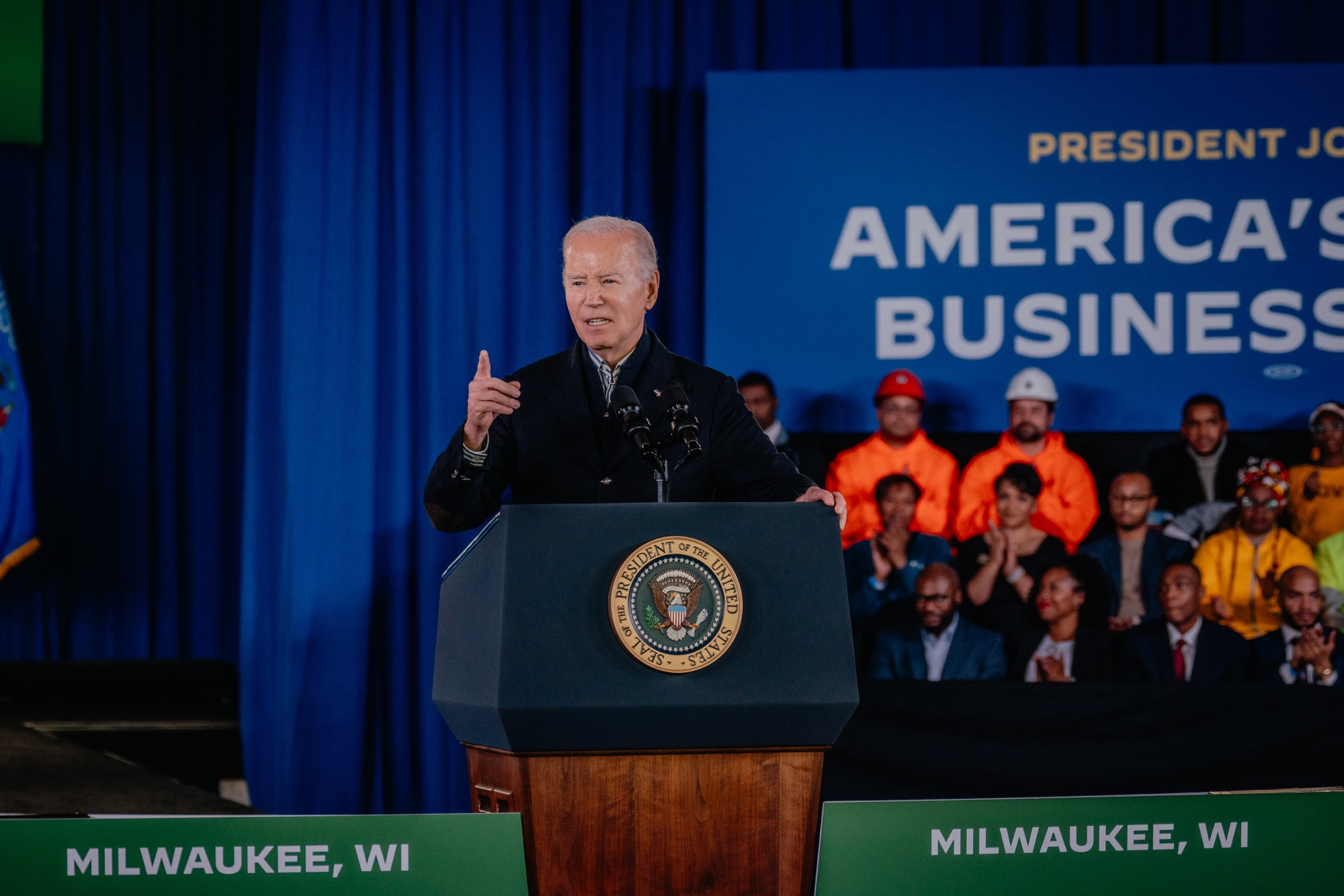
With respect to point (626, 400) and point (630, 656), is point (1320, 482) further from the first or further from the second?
point (630, 656)

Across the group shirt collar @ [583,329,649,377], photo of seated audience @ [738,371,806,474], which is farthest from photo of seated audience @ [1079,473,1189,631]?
shirt collar @ [583,329,649,377]

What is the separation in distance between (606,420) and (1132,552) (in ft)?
8.43

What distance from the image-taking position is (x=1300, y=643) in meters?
3.60

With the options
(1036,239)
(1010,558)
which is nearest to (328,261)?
(1036,239)

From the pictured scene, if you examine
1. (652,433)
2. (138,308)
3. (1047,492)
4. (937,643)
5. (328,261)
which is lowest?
(937,643)

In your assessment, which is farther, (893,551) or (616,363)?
(893,551)

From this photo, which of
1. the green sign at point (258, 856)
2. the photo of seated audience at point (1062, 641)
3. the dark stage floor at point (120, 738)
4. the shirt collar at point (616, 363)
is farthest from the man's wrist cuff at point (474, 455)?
the photo of seated audience at point (1062, 641)

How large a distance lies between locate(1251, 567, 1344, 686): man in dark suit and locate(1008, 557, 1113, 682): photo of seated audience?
47cm

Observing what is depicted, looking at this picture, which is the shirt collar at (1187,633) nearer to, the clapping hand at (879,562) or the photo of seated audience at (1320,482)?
the photo of seated audience at (1320,482)

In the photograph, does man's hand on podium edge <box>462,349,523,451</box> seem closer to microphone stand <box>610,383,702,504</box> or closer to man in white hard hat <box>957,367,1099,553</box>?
microphone stand <box>610,383,702,504</box>

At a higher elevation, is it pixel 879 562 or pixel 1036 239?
pixel 1036 239

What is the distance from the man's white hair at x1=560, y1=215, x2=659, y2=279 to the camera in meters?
1.56

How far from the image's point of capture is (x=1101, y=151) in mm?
3727

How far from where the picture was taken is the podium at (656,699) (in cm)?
114
